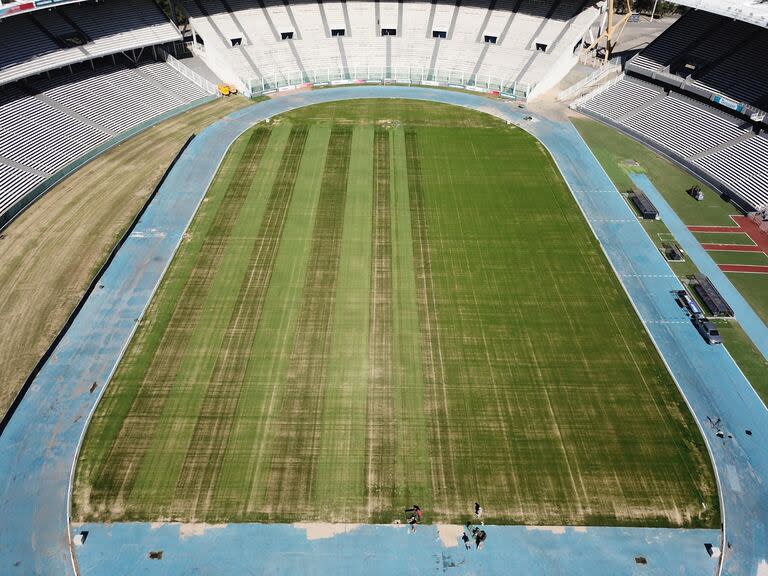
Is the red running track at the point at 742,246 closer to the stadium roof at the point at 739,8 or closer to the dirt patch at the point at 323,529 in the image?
the stadium roof at the point at 739,8

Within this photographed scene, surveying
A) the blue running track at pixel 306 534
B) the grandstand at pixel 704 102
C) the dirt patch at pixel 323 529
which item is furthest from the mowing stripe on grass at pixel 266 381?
the grandstand at pixel 704 102

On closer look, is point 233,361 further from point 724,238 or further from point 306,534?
point 724,238

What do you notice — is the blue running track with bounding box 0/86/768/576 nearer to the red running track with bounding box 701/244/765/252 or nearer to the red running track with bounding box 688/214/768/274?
the red running track with bounding box 688/214/768/274

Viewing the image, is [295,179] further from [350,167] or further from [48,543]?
[48,543]

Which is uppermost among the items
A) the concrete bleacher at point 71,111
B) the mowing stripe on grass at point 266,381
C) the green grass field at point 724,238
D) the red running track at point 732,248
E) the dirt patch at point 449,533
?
the concrete bleacher at point 71,111

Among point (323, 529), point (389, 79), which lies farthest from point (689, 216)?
point (389, 79)

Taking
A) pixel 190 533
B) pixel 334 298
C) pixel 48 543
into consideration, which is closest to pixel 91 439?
pixel 48 543

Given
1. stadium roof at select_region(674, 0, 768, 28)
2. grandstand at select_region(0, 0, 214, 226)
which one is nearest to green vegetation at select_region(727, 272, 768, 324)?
stadium roof at select_region(674, 0, 768, 28)
